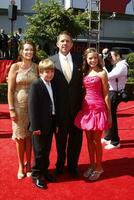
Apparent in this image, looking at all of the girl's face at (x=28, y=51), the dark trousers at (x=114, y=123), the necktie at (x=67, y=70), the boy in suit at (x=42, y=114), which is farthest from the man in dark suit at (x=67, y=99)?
the dark trousers at (x=114, y=123)

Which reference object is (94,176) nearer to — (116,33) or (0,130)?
(0,130)

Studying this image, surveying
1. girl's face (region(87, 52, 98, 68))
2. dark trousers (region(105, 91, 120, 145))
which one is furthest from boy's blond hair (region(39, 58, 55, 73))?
dark trousers (region(105, 91, 120, 145))

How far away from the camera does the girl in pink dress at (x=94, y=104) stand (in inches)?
227

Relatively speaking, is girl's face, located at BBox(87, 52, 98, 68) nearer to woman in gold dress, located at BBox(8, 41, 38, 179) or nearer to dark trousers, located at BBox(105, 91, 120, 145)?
woman in gold dress, located at BBox(8, 41, 38, 179)

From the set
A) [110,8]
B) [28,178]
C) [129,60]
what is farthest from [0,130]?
[110,8]

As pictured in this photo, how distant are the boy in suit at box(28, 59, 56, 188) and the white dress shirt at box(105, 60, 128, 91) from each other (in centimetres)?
179

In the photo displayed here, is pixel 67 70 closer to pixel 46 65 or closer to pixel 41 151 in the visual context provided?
pixel 46 65

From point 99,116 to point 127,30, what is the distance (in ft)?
105

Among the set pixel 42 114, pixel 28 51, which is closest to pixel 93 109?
pixel 42 114

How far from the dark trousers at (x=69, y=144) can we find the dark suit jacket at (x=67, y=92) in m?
0.16

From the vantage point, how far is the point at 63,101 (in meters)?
5.66

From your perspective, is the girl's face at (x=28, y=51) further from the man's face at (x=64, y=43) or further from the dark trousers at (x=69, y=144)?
the dark trousers at (x=69, y=144)

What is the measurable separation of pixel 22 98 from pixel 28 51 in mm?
593

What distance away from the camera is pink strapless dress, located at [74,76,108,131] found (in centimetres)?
577
